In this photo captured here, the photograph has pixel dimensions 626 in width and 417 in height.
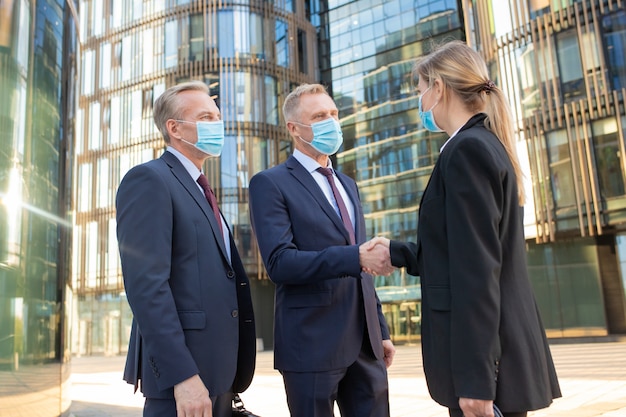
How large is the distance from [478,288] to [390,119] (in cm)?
2639

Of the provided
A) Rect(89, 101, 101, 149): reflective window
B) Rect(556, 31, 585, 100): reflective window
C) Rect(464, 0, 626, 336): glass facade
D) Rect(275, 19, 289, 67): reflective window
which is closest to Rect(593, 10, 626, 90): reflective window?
Rect(464, 0, 626, 336): glass facade

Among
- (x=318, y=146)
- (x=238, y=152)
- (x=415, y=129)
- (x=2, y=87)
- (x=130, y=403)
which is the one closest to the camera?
(x=318, y=146)

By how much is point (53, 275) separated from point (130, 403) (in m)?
4.75

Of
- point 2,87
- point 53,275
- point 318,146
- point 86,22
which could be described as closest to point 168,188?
point 318,146

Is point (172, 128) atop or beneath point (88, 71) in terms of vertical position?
beneath

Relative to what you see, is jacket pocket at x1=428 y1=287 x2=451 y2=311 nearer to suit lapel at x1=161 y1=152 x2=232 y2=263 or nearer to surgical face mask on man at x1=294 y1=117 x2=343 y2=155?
suit lapel at x1=161 y1=152 x2=232 y2=263

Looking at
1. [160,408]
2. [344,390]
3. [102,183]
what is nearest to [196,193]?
A: [160,408]

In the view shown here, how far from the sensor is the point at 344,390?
9.57ft

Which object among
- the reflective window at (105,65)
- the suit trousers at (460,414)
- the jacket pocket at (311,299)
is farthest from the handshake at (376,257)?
the reflective window at (105,65)

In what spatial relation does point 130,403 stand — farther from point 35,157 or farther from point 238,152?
point 238,152

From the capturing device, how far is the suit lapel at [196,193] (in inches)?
109

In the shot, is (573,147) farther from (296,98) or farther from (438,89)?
(438,89)

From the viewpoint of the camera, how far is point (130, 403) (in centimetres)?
959

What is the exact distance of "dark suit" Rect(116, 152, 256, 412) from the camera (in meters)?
2.30
